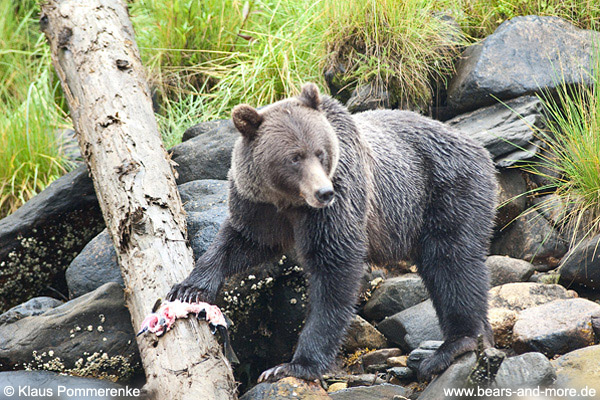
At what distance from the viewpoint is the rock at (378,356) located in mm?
5828

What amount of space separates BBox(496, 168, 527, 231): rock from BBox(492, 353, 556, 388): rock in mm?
2851

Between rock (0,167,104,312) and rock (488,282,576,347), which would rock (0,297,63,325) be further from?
rock (488,282,576,347)

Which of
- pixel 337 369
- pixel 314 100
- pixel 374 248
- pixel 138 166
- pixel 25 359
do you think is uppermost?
pixel 314 100

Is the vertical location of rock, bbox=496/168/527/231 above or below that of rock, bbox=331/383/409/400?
above

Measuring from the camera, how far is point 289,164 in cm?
449

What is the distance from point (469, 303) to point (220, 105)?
5142mm

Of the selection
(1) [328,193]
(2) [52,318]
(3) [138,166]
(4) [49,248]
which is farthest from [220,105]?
(1) [328,193]

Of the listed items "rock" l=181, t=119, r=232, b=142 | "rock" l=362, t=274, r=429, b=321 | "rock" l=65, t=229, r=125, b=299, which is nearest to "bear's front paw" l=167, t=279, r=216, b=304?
"rock" l=65, t=229, r=125, b=299

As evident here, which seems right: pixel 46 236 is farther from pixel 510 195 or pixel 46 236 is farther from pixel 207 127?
pixel 510 195

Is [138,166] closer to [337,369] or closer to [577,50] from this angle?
[337,369]

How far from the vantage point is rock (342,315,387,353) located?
611cm

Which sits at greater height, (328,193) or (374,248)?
(328,193)

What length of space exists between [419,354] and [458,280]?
0.71m

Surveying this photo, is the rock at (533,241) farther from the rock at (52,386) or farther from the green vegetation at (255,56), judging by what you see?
the rock at (52,386)
